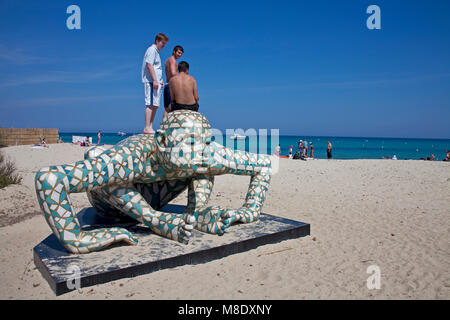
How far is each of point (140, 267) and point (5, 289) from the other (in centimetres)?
139

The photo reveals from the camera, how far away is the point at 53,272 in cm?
335

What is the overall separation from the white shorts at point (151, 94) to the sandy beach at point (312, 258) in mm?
2588

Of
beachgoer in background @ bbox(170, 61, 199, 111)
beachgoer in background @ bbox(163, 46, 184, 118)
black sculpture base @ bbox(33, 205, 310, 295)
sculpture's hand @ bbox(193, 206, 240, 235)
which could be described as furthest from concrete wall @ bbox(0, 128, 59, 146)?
sculpture's hand @ bbox(193, 206, 240, 235)

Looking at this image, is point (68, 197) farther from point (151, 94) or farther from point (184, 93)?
point (151, 94)

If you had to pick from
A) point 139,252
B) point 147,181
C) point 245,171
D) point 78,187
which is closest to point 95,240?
point 139,252

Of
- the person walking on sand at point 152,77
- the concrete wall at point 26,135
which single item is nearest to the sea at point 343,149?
the person walking on sand at point 152,77

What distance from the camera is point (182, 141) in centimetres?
391

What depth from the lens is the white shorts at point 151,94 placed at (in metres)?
5.26

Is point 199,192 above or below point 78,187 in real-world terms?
below

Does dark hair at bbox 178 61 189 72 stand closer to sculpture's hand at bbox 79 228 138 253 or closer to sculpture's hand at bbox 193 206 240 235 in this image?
sculpture's hand at bbox 193 206 240 235

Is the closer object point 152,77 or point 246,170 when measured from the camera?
point 246,170

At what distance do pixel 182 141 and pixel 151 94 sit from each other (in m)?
1.73
